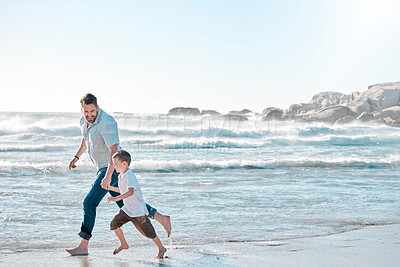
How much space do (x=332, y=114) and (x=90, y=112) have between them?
147 ft

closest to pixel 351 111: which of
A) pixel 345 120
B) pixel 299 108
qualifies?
pixel 345 120

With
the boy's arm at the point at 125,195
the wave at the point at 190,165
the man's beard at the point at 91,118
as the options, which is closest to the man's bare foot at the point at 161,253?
the boy's arm at the point at 125,195

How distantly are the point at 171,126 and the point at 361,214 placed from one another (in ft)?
90.1

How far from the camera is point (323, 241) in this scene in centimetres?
509

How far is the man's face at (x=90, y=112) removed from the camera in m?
4.54

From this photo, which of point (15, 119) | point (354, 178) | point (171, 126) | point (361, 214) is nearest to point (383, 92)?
point (171, 126)

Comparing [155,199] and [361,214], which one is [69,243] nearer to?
[155,199]

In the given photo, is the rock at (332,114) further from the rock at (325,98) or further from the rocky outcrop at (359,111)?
the rock at (325,98)

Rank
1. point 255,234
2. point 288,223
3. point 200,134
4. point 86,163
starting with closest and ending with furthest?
point 255,234, point 288,223, point 86,163, point 200,134

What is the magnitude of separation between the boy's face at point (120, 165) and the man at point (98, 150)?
177 mm

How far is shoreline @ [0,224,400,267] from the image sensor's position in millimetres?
4227

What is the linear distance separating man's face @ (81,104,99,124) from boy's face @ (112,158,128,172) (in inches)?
22.1

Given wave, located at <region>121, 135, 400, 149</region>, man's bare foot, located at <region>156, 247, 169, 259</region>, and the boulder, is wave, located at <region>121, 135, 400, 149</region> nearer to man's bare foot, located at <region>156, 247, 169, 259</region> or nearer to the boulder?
the boulder

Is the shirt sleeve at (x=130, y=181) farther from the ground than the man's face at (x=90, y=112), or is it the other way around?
the man's face at (x=90, y=112)
